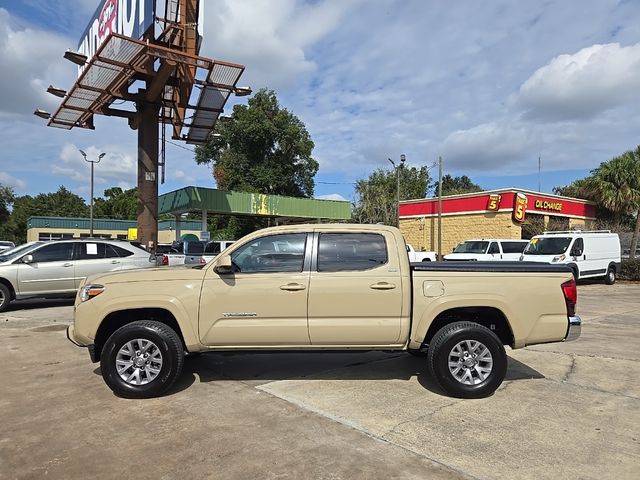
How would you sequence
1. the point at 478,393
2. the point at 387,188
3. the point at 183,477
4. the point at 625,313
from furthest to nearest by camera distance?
the point at 387,188 < the point at 625,313 < the point at 478,393 < the point at 183,477

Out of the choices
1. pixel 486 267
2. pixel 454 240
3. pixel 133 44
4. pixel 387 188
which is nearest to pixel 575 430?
pixel 486 267

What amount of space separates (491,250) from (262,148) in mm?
30661

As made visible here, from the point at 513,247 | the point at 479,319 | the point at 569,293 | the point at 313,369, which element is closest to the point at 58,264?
the point at 313,369

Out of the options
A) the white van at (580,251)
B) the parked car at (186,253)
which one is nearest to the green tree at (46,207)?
the parked car at (186,253)

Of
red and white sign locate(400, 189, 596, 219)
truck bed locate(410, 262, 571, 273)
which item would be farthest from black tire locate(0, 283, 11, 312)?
red and white sign locate(400, 189, 596, 219)

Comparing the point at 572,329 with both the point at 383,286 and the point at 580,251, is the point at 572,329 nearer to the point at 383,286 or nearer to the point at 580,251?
the point at 383,286

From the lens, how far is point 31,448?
13.0ft

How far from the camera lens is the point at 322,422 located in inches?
174

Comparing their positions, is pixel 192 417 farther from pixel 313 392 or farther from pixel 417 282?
pixel 417 282

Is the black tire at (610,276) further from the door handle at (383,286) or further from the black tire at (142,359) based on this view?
the black tire at (142,359)

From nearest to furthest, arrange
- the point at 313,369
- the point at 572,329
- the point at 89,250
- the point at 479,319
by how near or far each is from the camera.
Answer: the point at 572,329, the point at 479,319, the point at 313,369, the point at 89,250

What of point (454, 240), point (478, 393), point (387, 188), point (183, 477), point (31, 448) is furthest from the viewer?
point (387, 188)

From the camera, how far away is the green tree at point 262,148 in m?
45.9

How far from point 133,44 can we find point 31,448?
15298 mm
